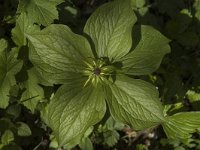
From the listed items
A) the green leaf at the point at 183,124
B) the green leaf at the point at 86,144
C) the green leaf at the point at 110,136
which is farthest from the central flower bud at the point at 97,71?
the green leaf at the point at 110,136

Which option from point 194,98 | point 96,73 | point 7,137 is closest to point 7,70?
point 7,137

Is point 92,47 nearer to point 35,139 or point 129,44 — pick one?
point 129,44

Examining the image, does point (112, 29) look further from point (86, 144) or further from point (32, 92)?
point (86, 144)

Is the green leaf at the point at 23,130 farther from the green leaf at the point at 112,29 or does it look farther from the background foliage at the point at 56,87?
the green leaf at the point at 112,29

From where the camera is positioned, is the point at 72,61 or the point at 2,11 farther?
the point at 2,11

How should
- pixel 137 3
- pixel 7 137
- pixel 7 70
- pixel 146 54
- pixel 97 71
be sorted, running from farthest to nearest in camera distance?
pixel 137 3
pixel 7 137
pixel 7 70
pixel 146 54
pixel 97 71

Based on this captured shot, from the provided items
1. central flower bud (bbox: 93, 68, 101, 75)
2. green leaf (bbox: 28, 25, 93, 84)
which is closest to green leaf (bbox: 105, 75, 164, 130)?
central flower bud (bbox: 93, 68, 101, 75)

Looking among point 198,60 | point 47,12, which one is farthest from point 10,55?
point 198,60
